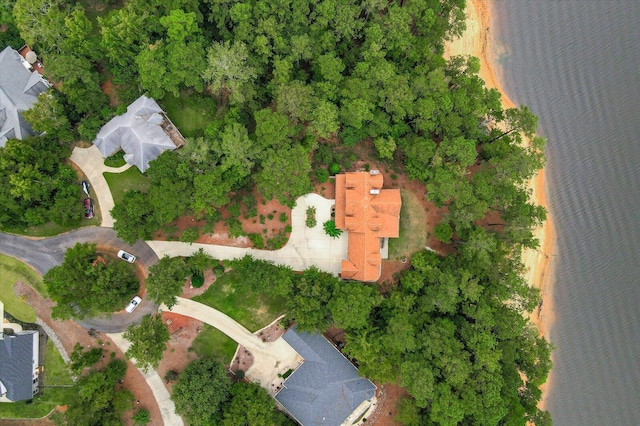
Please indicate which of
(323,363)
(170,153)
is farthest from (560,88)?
(170,153)

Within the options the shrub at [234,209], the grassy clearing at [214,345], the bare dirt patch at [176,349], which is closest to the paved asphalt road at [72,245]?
the bare dirt patch at [176,349]

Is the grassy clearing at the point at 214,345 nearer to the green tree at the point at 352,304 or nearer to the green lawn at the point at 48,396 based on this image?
the green tree at the point at 352,304

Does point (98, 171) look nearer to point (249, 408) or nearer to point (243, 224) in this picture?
point (243, 224)

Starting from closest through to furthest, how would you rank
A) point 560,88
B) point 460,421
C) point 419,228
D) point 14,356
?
1. point 460,421
2. point 14,356
3. point 419,228
4. point 560,88

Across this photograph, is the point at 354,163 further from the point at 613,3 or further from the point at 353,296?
the point at 613,3

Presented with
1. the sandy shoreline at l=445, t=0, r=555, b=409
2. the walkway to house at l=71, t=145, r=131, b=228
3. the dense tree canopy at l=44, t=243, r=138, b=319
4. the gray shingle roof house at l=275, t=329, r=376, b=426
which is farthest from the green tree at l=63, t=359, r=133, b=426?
the sandy shoreline at l=445, t=0, r=555, b=409

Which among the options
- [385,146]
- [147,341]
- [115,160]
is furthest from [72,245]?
[385,146]

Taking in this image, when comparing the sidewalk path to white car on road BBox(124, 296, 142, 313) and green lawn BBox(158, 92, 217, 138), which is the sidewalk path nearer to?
white car on road BBox(124, 296, 142, 313)
